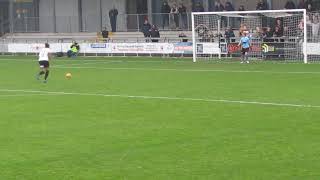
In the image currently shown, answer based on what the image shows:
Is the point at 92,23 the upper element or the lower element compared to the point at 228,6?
lower

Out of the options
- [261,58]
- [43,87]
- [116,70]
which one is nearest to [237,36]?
[261,58]

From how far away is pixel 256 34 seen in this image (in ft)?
136

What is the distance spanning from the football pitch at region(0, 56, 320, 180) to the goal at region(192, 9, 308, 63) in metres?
8.25

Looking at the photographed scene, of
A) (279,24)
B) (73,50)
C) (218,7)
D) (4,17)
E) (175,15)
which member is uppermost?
(4,17)

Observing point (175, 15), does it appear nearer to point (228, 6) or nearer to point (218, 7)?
point (218, 7)

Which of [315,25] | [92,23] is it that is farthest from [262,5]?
[92,23]

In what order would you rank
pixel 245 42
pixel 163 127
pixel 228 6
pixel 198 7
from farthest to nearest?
pixel 198 7 < pixel 228 6 < pixel 245 42 < pixel 163 127

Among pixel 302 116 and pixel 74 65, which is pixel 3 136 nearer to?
pixel 302 116

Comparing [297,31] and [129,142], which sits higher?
[297,31]

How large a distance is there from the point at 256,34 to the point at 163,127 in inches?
1019

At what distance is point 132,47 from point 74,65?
7027 millimetres

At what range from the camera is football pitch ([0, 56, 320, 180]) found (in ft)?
38.9

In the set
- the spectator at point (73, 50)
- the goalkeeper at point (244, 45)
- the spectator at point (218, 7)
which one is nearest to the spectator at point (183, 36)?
the spectator at point (218, 7)

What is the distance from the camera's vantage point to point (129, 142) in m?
14.3
